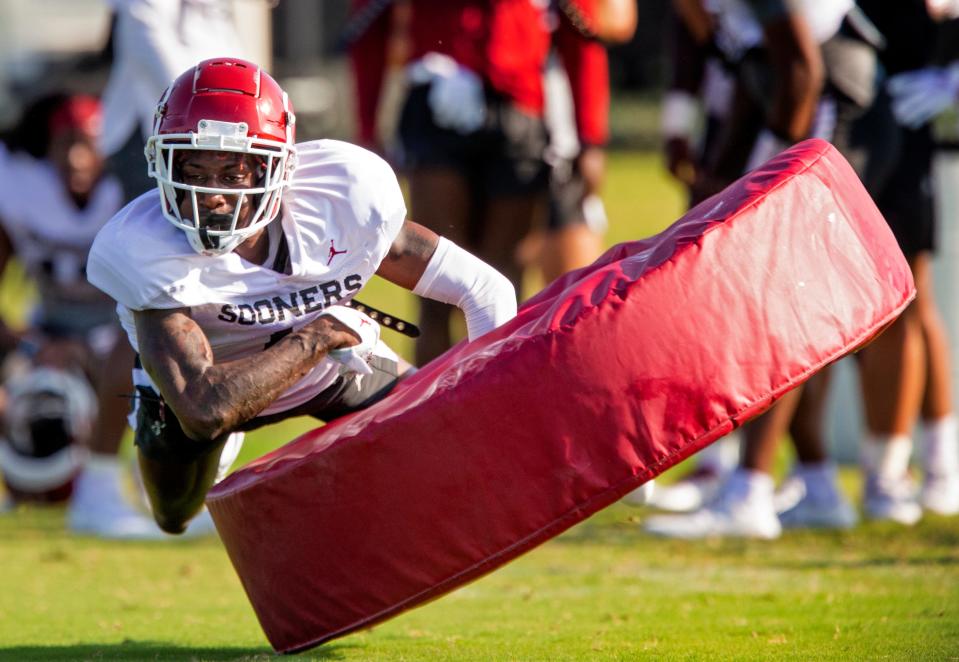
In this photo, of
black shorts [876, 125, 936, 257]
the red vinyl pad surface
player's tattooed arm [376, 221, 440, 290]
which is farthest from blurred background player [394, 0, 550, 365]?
the red vinyl pad surface

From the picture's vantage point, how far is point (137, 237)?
3387mm

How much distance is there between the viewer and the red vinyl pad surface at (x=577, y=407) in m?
3.10

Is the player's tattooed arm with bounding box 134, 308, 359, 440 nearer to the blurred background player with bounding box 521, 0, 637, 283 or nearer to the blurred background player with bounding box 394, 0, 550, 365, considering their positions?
the blurred background player with bounding box 394, 0, 550, 365

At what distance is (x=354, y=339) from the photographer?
346 centimetres

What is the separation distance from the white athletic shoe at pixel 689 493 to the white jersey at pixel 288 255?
2.54 metres

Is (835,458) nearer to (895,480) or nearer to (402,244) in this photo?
(895,480)

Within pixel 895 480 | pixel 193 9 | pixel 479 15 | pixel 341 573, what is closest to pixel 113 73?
pixel 193 9

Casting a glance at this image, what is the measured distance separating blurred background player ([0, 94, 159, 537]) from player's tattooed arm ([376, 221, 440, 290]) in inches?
113

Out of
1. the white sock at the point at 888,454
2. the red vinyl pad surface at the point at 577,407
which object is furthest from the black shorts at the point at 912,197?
the red vinyl pad surface at the point at 577,407

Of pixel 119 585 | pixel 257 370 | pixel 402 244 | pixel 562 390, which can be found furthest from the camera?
pixel 119 585

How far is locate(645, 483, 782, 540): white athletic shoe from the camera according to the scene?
17.3 feet

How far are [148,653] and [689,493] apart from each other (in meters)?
3.01

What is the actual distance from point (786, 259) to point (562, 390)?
573 mm

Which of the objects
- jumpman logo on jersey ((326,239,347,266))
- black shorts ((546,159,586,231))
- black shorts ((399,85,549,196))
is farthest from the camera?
black shorts ((546,159,586,231))
